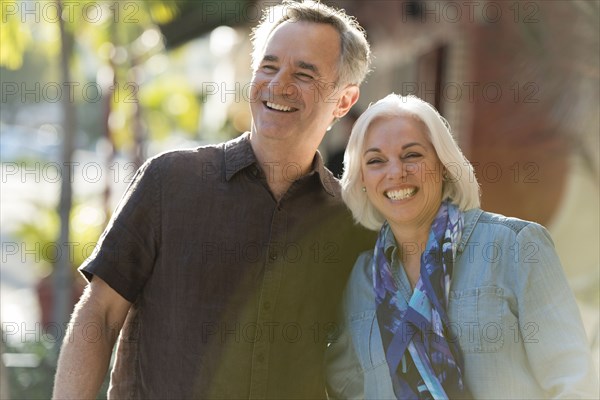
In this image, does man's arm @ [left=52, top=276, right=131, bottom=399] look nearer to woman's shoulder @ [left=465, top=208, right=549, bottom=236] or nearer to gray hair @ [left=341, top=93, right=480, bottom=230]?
gray hair @ [left=341, top=93, right=480, bottom=230]

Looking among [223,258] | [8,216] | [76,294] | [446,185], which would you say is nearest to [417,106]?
[446,185]

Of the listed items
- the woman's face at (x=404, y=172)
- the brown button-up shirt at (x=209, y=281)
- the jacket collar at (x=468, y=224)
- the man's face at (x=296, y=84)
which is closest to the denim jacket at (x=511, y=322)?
the jacket collar at (x=468, y=224)

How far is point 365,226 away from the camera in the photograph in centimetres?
363

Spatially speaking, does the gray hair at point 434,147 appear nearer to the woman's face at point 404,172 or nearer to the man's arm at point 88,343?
the woman's face at point 404,172

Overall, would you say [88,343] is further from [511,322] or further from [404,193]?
[511,322]

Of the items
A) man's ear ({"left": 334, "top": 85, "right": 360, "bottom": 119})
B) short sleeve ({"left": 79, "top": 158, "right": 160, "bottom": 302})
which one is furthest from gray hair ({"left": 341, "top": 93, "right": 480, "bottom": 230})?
short sleeve ({"left": 79, "top": 158, "right": 160, "bottom": 302})

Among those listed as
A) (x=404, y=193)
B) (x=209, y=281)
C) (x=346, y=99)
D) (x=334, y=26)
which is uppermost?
(x=334, y=26)

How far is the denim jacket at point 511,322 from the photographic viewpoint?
119 inches

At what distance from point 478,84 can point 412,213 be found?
5.74 meters

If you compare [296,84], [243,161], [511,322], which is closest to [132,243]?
[243,161]

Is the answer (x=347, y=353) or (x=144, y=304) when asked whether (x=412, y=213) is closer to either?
(x=347, y=353)

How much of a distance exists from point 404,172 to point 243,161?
1.84 ft

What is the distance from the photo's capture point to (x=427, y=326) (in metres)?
3.18

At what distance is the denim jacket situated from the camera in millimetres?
3023
